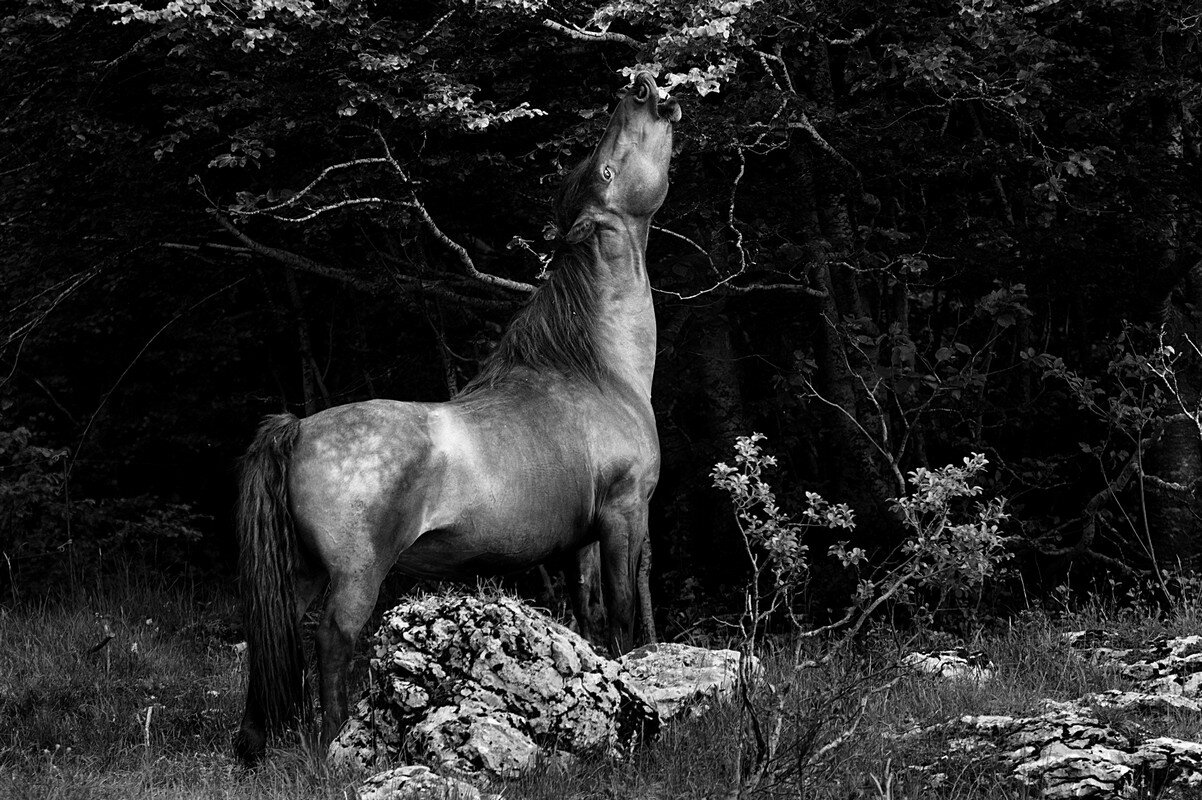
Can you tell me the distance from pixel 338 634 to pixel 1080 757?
8.30ft

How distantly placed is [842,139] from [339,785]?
5.94 meters

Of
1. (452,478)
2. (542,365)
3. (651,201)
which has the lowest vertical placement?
(452,478)

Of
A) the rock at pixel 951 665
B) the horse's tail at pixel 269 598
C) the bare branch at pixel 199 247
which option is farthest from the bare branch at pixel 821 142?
the horse's tail at pixel 269 598

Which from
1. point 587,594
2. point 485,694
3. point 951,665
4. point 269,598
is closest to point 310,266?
point 587,594

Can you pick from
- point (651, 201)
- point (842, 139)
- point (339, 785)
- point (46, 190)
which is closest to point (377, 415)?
point (339, 785)

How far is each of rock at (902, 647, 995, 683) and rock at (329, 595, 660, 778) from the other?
145 centimetres

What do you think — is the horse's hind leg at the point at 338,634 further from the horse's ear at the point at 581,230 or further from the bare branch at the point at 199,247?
the bare branch at the point at 199,247

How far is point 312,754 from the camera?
447cm

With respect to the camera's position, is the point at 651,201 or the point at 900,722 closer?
the point at 900,722

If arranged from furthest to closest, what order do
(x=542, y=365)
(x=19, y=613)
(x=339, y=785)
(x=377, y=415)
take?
1. (x=19, y=613)
2. (x=542, y=365)
3. (x=377, y=415)
4. (x=339, y=785)

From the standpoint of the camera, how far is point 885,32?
337 inches

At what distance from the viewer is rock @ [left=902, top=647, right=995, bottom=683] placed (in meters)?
5.35

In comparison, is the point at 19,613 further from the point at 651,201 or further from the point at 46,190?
the point at 651,201

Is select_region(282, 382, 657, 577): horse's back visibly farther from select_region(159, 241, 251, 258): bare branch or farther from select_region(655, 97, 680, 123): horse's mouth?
select_region(159, 241, 251, 258): bare branch
